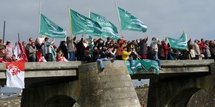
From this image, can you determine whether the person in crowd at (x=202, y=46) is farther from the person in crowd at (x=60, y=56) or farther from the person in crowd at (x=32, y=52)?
the person in crowd at (x=32, y=52)

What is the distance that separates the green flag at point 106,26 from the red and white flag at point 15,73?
5017 mm

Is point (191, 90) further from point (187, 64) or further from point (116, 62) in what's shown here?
point (116, 62)

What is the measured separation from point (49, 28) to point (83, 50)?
6.60 ft

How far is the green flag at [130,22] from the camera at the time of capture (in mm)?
27172

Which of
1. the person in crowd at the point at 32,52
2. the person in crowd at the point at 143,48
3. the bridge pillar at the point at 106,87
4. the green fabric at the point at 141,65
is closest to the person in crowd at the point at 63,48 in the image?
the bridge pillar at the point at 106,87

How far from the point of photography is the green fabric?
25.3 m

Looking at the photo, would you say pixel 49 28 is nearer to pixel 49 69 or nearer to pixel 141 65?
pixel 49 69

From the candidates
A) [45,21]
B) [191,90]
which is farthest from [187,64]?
[45,21]

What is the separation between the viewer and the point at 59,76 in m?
24.0

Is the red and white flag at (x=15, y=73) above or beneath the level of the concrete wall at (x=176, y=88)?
above

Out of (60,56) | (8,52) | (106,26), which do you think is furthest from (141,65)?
(8,52)

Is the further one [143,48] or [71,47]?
[143,48]

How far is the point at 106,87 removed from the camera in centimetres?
2328

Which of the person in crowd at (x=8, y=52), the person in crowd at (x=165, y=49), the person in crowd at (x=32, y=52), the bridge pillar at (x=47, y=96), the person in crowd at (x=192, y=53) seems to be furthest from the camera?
the person in crowd at (x=192, y=53)
